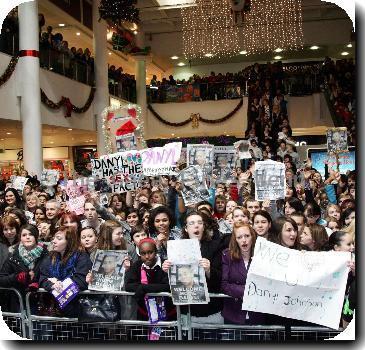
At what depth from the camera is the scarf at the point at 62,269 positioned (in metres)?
5.42

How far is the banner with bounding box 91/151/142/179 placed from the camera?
8.73 m

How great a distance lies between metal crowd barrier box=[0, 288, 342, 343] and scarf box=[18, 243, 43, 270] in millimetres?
321

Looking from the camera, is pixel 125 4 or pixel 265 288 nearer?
pixel 265 288

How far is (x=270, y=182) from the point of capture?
7980 millimetres

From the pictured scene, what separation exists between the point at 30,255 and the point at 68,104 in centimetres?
1584

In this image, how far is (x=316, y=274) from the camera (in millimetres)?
4695

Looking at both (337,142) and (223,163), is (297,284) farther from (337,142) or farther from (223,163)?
(337,142)

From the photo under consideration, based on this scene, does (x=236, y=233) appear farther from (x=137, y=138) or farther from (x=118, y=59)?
(x=118, y=59)

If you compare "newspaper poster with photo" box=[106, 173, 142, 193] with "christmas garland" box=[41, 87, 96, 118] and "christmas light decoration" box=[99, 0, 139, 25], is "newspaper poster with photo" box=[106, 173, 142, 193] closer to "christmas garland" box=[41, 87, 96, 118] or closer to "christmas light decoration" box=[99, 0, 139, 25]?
"christmas garland" box=[41, 87, 96, 118]

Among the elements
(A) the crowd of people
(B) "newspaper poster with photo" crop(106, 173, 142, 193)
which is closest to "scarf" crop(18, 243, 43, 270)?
(A) the crowd of people

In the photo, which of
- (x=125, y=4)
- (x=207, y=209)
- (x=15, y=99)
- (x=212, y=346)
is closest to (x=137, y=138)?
(x=207, y=209)

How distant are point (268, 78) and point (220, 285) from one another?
19.8 m

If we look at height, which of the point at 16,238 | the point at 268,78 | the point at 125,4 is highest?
the point at 125,4

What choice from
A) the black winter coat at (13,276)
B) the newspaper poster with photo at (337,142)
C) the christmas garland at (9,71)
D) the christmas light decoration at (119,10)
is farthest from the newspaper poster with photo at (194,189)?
the christmas light decoration at (119,10)
